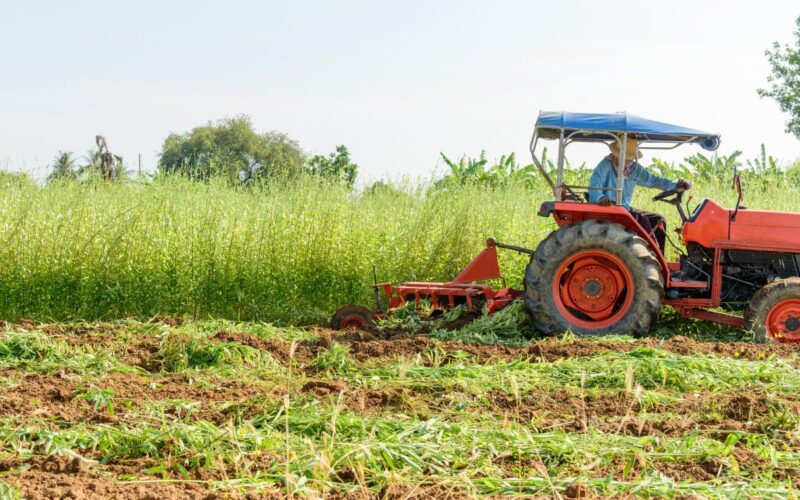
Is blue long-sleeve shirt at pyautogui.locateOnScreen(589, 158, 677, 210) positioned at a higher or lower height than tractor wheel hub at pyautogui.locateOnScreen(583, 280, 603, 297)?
higher

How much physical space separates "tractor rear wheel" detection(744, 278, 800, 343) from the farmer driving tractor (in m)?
1.06

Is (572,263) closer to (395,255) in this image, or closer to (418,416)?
(395,255)

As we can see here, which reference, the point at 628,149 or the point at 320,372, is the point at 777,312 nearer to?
the point at 628,149

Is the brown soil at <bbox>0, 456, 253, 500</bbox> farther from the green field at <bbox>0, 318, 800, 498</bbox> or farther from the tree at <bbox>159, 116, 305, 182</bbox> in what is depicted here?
the tree at <bbox>159, 116, 305, 182</bbox>

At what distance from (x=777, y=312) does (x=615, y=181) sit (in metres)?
1.77

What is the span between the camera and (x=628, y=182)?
848cm

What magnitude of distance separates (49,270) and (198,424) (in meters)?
6.41

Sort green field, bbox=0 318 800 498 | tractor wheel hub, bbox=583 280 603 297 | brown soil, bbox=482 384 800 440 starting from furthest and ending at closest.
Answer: tractor wheel hub, bbox=583 280 603 297 < brown soil, bbox=482 384 800 440 < green field, bbox=0 318 800 498

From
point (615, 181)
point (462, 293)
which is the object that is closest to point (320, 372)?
point (462, 293)

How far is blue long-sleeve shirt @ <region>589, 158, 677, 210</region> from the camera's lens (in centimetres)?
838

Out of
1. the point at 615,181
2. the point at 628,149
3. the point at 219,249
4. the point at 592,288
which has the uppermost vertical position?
the point at 628,149

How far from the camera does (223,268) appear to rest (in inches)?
409

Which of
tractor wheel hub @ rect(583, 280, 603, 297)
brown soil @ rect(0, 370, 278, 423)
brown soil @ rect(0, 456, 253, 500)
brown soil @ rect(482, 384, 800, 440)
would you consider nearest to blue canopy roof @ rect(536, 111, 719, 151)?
tractor wheel hub @ rect(583, 280, 603, 297)

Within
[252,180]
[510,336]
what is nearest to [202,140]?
[252,180]
